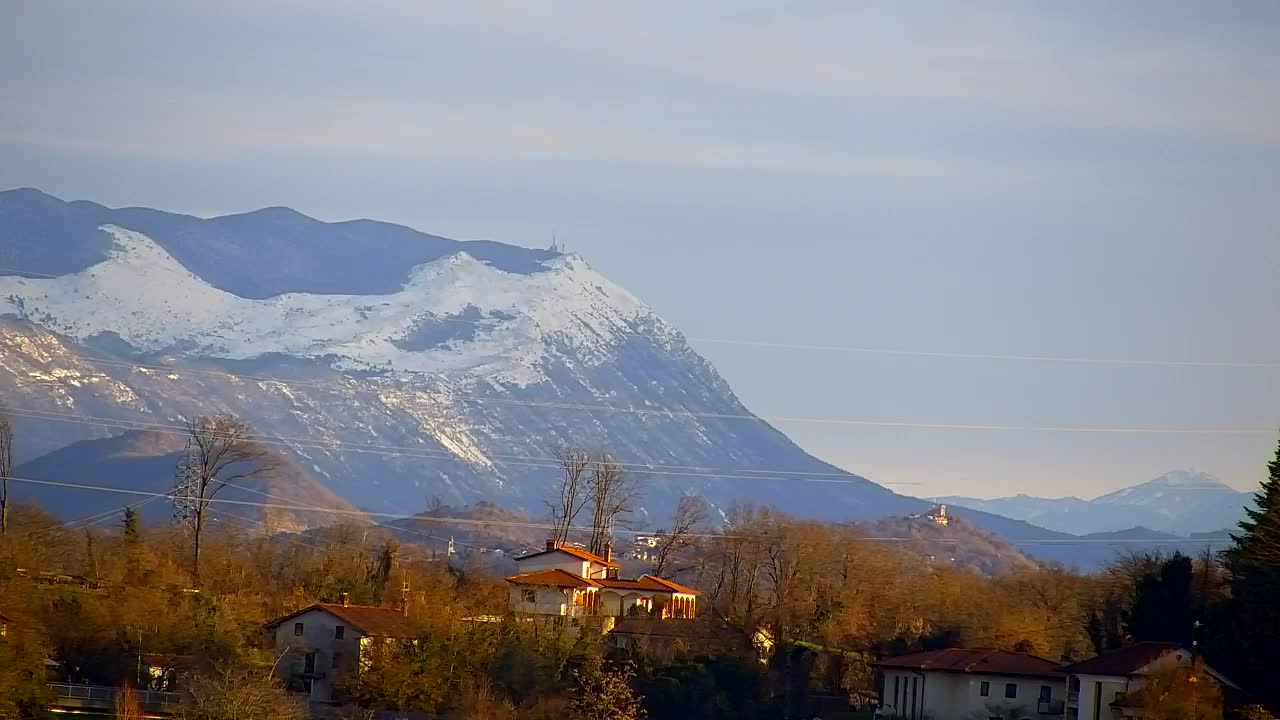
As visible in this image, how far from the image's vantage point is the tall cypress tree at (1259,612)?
76000 mm

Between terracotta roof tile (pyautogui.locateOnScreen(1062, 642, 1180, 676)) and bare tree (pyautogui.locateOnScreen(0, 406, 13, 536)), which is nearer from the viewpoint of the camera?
terracotta roof tile (pyautogui.locateOnScreen(1062, 642, 1180, 676))

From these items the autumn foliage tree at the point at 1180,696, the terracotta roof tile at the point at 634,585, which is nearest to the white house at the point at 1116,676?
the autumn foliage tree at the point at 1180,696

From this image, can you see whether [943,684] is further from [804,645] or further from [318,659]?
[318,659]

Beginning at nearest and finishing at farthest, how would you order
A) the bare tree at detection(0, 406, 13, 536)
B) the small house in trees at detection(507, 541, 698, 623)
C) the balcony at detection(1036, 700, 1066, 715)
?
the balcony at detection(1036, 700, 1066, 715) → the small house in trees at detection(507, 541, 698, 623) → the bare tree at detection(0, 406, 13, 536)

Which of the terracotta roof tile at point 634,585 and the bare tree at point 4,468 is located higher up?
the bare tree at point 4,468

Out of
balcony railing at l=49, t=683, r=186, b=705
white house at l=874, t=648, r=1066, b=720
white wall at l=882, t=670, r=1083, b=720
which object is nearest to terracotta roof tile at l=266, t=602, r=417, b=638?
balcony railing at l=49, t=683, r=186, b=705

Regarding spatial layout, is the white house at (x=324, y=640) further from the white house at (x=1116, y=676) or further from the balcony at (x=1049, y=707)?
the white house at (x=1116, y=676)

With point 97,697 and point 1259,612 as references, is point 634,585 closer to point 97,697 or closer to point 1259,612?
point 97,697

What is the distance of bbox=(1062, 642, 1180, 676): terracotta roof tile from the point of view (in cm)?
7638

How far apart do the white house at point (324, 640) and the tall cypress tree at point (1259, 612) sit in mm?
34728

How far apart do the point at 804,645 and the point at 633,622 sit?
353 inches

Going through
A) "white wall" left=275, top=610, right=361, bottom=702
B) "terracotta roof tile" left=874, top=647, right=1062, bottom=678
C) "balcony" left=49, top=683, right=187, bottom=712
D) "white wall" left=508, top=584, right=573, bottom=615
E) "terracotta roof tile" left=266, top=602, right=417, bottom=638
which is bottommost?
"balcony" left=49, top=683, right=187, bottom=712

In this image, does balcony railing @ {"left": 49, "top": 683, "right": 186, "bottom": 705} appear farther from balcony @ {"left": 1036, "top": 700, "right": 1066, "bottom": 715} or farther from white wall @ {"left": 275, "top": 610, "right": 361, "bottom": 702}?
balcony @ {"left": 1036, "top": 700, "right": 1066, "bottom": 715}

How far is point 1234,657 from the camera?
78000 millimetres
